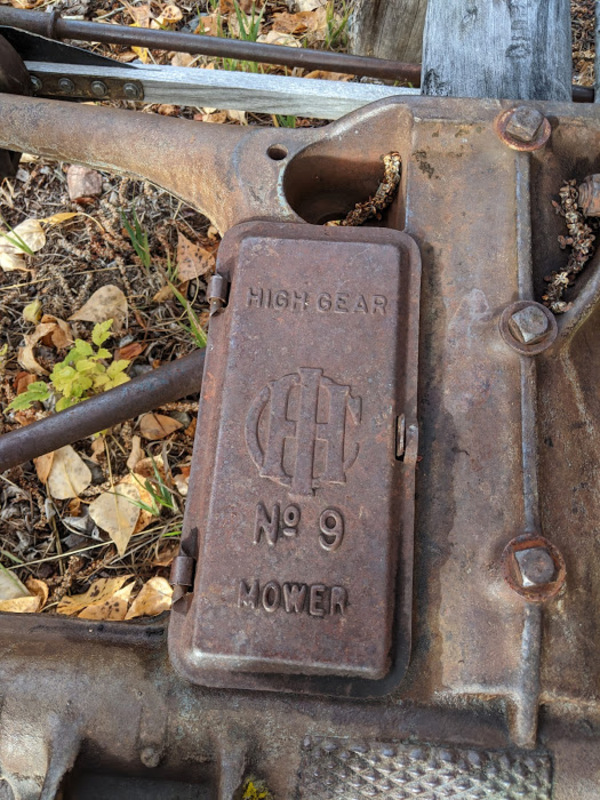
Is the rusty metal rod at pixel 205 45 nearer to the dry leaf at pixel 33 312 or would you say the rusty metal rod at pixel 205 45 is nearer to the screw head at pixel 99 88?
the screw head at pixel 99 88

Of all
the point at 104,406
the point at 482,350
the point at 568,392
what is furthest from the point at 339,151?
the point at 104,406

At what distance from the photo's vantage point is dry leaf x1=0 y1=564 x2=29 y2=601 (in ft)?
5.71

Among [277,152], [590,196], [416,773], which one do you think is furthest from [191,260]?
[416,773]

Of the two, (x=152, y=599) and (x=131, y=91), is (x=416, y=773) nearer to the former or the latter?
(x=152, y=599)

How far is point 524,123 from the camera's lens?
1.14 m

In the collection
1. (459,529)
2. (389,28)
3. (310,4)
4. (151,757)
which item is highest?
(310,4)

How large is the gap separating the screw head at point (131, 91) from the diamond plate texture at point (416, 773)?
5.12 ft

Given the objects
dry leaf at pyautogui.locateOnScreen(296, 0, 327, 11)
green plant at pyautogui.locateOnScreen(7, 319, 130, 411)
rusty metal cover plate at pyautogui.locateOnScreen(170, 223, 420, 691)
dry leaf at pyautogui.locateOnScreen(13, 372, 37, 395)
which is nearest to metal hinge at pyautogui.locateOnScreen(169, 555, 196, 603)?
rusty metal cover plate at pyautogui.locateOnScreen(170, 223, 420, 691)

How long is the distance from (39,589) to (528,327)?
1.41m

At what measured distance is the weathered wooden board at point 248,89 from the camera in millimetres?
1663

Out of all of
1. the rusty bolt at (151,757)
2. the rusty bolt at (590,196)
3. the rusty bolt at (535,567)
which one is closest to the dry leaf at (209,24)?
the rusty bolt at (590,196)

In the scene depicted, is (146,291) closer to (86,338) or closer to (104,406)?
(86,338)

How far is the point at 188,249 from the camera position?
2.10 metres

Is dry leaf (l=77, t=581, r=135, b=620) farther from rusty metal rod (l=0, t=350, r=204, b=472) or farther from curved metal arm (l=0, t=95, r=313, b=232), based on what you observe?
curved metal arm (l=0, t=95, r=313, b=232)
